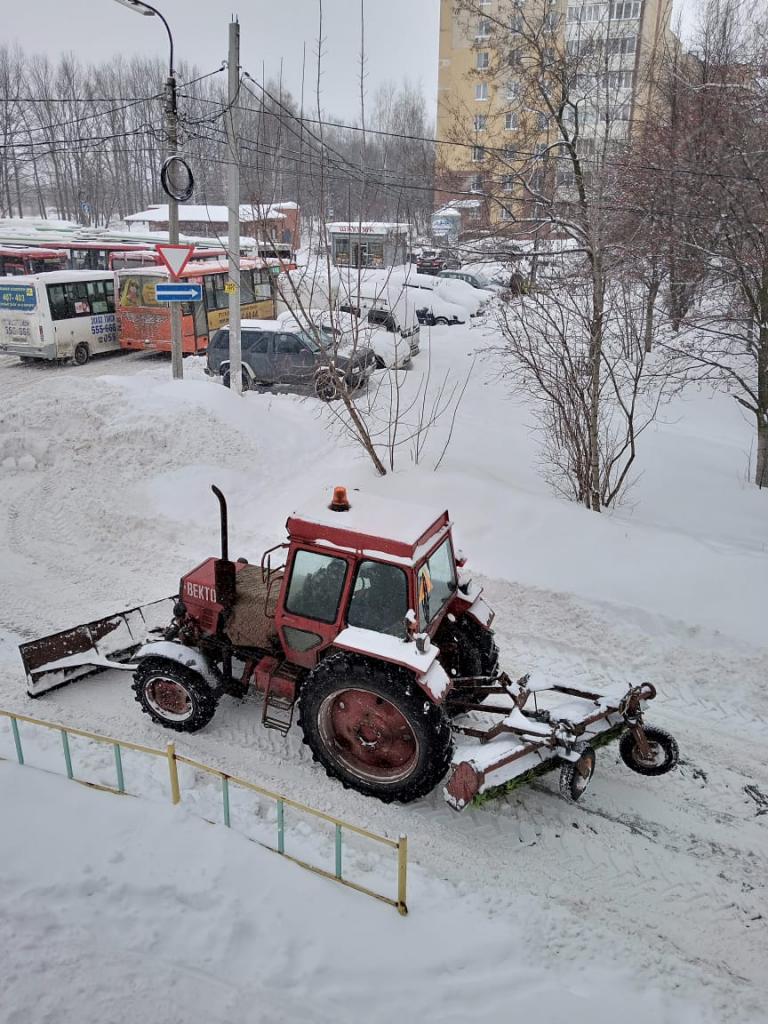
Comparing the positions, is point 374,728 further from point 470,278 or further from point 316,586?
point 470,278

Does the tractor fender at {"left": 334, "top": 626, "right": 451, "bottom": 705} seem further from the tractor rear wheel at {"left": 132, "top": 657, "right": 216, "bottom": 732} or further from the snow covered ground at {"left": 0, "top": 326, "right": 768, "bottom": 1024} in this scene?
the tractor rear wheel at {"left": 132, "top": 657, "right": 216, "bottom": 732}

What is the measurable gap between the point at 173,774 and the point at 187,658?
102cm

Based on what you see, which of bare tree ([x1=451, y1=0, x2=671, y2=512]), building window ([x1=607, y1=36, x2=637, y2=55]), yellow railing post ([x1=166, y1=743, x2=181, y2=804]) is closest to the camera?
yellow railing post ([x1=166, y1=743, x2=181, y2=804])

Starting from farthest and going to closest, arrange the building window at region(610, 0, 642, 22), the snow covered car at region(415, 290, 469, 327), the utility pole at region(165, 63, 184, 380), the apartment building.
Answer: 1. the snow covered car at region(415, 290, 469, 327)
2. the utility pole at region(165, 63, 184, 380)
3. the building window at region(610, 0, 642, 22)
4. the apartment building

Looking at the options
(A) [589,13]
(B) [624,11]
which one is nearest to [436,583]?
(B) [624,11]

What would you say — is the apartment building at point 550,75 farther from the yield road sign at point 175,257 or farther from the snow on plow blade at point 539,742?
the snow on plow blade at point 539,742

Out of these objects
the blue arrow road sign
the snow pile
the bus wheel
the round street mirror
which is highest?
the round street mirror

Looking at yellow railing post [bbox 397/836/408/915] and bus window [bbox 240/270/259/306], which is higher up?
bus window [bbox 240/270/259/306]

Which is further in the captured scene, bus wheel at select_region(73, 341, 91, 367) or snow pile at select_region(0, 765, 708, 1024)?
bus wheel at select_region(73, 341, 91, 367)

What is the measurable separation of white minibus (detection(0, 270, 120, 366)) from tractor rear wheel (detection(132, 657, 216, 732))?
1577 cm

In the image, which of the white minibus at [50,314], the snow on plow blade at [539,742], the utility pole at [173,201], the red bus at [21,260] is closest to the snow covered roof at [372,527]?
the snow on plow blade at [539,742]

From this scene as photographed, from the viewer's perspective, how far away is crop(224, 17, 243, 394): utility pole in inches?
424

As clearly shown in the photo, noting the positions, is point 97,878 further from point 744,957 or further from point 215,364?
point 215,364

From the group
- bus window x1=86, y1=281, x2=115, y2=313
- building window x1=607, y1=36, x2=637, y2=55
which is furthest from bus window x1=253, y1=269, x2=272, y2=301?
A: building window x1=607, y1=36, x2=637, y2=55
